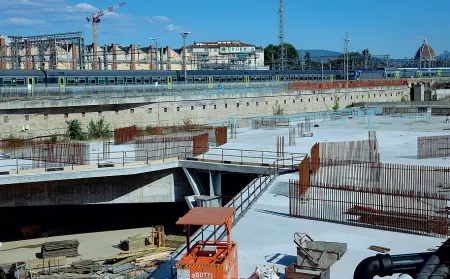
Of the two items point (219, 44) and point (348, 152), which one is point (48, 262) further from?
point (219, 44)

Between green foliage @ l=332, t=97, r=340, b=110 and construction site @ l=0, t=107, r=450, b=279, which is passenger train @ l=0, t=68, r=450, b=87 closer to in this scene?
green foliage @ l=332, t=97, r=340, b=110

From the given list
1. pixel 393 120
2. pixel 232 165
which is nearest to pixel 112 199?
pixel 232 165

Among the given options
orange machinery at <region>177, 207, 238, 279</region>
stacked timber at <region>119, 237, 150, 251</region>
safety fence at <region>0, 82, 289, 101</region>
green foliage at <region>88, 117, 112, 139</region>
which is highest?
safety fence at <region>0, 82, 289, 101</region>

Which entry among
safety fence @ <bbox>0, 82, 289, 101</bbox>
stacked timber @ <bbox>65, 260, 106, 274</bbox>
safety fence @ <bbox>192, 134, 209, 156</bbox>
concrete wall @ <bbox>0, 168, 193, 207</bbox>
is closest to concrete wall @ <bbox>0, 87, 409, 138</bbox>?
safety fence @ <bbox>0, 82, 289, 101</bbox>

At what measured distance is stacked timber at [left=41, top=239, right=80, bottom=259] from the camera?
22.5m

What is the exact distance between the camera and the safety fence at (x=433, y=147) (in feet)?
92.9

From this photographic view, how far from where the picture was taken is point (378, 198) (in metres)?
18.7

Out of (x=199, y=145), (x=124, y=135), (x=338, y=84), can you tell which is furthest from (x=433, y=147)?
(x=338, y=84)

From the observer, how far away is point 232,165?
25891 millimetres

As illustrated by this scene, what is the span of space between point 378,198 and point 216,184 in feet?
32.4

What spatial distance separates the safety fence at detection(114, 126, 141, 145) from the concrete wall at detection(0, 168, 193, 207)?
25.3ft

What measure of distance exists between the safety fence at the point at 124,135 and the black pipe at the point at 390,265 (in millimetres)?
24189

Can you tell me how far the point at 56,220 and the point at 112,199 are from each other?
4.07 meters

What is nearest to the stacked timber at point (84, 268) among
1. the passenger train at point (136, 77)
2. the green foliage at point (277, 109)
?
the passenger train at point (136, 77)
